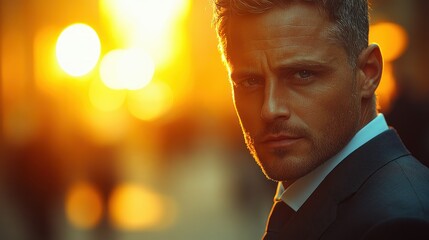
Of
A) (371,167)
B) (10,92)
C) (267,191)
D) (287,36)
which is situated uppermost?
(287,36)

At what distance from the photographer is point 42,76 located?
2066 centimetres

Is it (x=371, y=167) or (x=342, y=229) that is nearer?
(x=342, y=229)

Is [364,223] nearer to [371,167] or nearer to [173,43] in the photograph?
[371,167]

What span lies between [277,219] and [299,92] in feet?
1.47

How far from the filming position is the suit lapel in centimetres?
252

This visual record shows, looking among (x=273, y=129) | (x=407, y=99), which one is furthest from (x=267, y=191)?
(x=273, y=129)

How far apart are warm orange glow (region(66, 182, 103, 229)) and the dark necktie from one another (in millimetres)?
11262

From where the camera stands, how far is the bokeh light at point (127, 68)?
27.0 metres

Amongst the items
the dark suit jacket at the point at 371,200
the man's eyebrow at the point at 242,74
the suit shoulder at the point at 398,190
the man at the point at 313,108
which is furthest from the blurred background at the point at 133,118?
the suit shoulder at the point at 398,190

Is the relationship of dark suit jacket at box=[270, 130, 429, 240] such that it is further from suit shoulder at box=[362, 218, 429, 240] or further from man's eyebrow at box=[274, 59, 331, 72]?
man's eyebrow at box=[274, 59, 331, 72]

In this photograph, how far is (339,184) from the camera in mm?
2576

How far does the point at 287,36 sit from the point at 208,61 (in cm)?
2877

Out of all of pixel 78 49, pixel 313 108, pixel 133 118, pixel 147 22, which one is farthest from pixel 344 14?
pixel 133 118

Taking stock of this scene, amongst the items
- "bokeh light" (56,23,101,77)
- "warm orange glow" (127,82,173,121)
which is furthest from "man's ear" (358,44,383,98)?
"warm orange glow" (127,82,173,121)
